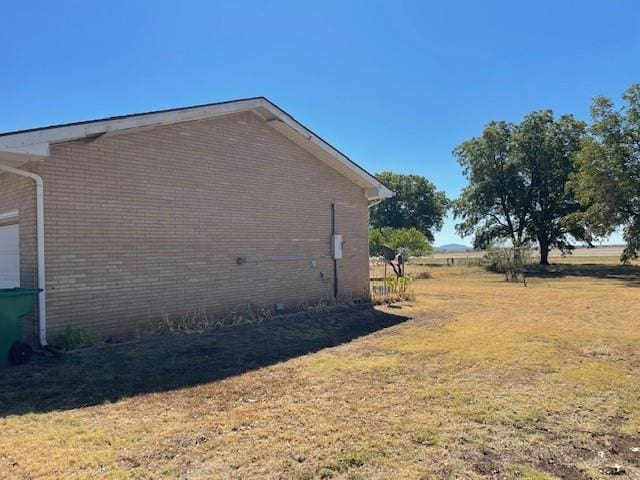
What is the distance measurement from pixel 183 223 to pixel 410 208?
58.1 meters

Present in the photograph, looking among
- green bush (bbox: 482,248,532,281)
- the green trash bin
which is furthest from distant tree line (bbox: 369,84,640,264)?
the green trash bin

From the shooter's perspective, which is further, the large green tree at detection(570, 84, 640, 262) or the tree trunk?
A: the tree trunk

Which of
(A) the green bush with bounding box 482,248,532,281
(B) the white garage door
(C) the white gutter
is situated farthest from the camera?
(A) the green bush with bounding box 482,248,532,281

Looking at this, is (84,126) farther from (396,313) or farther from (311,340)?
(396,313)

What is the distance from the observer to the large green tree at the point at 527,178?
121 ft

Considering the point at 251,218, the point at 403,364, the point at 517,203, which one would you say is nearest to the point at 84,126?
the point at 251,218

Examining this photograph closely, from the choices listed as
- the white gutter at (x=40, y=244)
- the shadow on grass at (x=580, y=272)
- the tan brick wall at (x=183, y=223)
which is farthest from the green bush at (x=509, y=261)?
the white gutter at (x=40, y=244)

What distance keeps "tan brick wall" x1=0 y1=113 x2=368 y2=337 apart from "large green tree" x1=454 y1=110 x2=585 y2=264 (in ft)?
95.0

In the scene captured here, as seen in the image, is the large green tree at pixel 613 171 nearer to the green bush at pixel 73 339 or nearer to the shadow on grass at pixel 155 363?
the shadow on grass at pixel 155 363

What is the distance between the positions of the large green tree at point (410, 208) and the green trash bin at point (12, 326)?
59.0m

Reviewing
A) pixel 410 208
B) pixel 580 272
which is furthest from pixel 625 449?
pixel 410 208

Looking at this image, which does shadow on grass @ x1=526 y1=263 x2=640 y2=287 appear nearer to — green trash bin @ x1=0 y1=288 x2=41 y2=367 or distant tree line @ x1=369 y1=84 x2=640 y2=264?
distant tree line @ x1=369 y1=84 x2=640 y2=264

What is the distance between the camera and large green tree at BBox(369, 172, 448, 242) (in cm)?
6469

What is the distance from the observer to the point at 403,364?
6734mm
